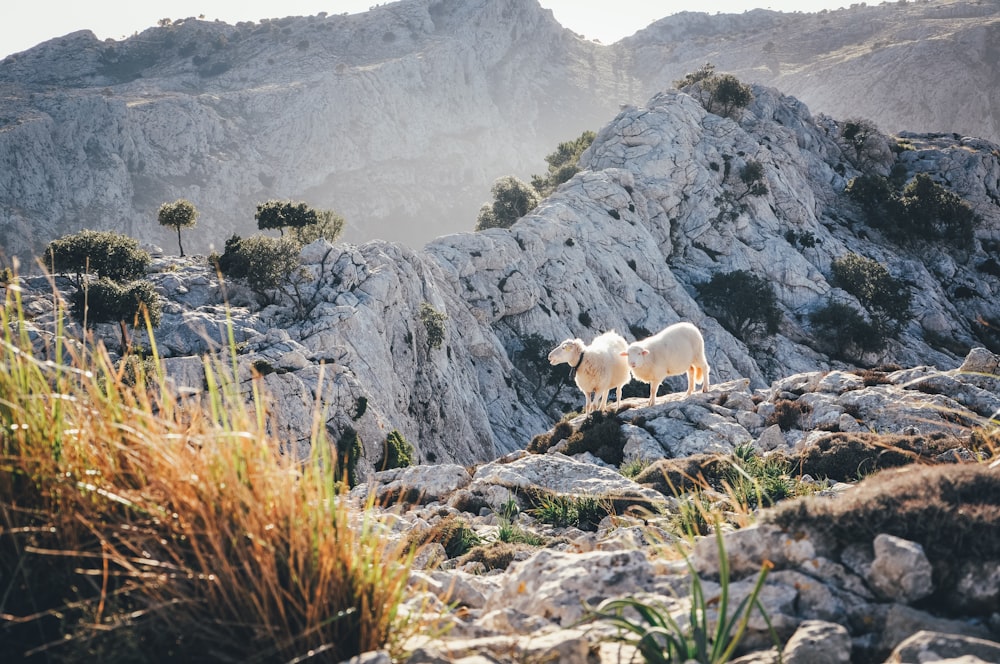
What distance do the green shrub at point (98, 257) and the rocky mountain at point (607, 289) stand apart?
1515mm

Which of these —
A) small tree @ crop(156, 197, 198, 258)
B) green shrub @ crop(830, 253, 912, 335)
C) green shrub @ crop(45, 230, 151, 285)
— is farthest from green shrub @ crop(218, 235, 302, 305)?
green shrub @ crop(830, 253, 912, 335)

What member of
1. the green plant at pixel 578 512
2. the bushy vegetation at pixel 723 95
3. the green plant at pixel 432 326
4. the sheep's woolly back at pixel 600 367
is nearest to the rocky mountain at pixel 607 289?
the green plant at pixel 432 326

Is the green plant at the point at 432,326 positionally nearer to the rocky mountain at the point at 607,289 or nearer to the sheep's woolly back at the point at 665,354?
the rocky mountain at the point at 607,289

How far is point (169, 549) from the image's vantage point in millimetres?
4336

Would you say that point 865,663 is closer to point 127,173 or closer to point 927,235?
point 927,235

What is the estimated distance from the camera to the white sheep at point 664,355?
23422mm

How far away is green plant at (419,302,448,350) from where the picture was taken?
4200cm

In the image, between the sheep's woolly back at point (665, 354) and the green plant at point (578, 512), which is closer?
the green plant at point (578, 512)

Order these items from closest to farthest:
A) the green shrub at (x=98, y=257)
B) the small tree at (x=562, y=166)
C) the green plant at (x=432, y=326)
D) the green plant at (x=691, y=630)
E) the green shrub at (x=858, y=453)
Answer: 1. the green plant at (x=691, y=630)
2. the green shrub at (x=858, y=453)
3. the green shrub at (x=98, y=257)
4. the green plant at (x=432, y=326)
5. the small tree at (x=562, y=166)

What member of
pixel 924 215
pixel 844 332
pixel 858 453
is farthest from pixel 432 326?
pixel 924 215

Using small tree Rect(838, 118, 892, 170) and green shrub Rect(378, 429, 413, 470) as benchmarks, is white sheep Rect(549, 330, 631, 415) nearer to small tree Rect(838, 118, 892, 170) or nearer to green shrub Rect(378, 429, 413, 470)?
green shrub Rect(378, 429, 413, 470)

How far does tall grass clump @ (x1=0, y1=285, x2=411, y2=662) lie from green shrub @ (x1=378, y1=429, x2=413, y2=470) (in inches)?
936

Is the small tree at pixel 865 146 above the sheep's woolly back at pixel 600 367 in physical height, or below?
above

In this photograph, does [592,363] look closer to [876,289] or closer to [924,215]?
[876,289]
